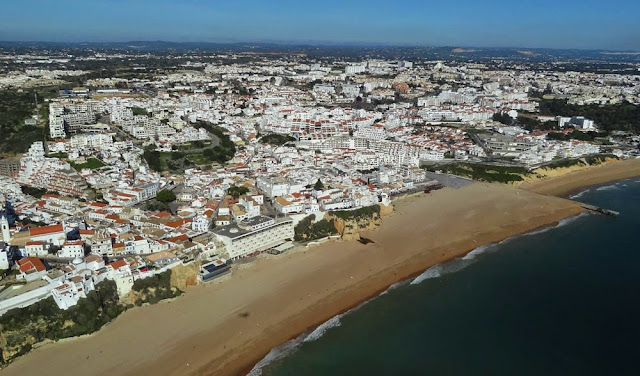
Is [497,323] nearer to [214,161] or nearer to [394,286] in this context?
[394,286]

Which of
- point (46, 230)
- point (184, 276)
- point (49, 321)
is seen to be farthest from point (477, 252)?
point (46, 230)

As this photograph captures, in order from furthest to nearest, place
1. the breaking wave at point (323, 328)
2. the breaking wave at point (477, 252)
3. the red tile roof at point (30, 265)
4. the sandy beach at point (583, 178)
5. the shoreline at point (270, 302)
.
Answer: the sandy beach at point (583, 178) < the breaking wave at point (477, 252) < the red tile roof at point (30, 265) < the breaking wave at point (323, 328) < the shoreline at point (270, 302)

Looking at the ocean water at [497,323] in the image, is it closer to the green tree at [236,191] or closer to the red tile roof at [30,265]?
the red tile roof at [30,265]

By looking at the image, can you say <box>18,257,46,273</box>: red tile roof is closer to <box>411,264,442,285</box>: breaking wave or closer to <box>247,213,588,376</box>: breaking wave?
<box>247,213,588,376</box>: breaking wave

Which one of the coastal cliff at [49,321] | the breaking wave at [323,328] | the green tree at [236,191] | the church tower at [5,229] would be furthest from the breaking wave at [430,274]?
the church tower at [5,229]

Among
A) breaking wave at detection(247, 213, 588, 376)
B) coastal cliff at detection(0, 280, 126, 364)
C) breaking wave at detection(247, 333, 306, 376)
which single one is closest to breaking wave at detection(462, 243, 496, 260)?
breaking wave at detection(247, 213, 588, 376)

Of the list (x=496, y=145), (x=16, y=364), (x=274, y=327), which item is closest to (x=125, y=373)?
(x=16, y=364)

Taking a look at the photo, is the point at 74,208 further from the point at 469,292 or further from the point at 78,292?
the point at 469,292
